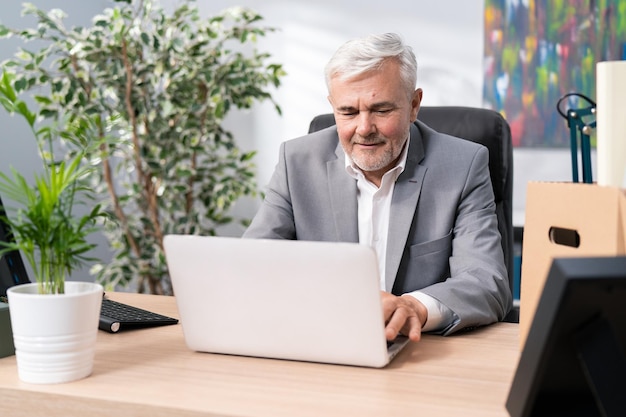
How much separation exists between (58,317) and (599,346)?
2.43 ft

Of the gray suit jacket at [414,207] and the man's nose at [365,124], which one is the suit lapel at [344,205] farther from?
the man's nose at [365,124]

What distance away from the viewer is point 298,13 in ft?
13.2

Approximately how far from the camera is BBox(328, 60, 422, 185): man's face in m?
1.98

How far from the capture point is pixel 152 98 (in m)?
3.65

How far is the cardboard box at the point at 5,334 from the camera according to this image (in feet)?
4.34

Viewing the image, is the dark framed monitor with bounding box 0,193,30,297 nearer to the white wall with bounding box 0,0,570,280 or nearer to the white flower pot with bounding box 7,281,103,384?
the white flower pot with bounding box 7,281,103,384

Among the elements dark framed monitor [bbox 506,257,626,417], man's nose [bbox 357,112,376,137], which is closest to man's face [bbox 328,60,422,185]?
man's nose [bbox 357,112,376,137]

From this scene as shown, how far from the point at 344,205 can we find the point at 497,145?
450mm

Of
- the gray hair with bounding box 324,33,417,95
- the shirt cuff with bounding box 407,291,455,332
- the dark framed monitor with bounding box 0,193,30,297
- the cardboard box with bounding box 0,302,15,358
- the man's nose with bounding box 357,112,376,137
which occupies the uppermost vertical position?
the gray hair with bounding box 324,33,417,95

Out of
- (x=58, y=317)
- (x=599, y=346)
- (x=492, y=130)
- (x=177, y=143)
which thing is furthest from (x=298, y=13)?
(x=599, y=346)

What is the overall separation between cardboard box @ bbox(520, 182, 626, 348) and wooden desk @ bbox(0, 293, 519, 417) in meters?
0.12

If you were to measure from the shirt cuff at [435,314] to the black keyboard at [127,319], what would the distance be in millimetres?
489

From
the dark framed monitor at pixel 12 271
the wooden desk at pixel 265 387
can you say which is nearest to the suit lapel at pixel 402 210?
the wooden desk at pixel 265 387

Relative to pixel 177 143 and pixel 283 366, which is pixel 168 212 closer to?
pixel 177 143
